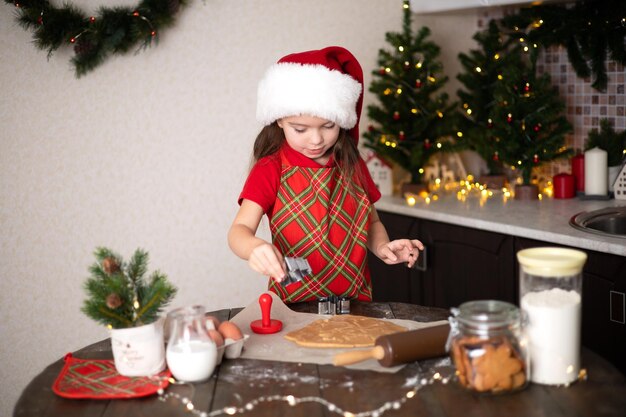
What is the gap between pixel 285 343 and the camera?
1510 millimetres

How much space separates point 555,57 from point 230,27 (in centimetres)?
136

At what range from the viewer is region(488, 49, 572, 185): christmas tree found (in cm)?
281

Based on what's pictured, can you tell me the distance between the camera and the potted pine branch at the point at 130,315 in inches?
52.9

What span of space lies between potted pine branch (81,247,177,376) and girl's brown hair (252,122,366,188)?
0.72 meters

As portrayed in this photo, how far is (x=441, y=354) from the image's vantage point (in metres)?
1.41

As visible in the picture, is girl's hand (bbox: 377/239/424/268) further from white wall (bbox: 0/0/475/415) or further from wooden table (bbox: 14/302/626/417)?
white wall (bbox: 0/0/475/415)

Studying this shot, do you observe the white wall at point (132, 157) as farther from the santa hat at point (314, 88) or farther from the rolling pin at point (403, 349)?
the rolling pin at point (403, 349)

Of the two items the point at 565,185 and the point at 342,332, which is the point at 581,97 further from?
the point at 342,332

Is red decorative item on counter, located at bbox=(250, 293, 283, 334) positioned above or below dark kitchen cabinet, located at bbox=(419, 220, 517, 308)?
above

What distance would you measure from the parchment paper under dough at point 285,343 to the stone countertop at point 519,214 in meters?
0.76

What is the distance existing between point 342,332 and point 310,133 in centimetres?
56

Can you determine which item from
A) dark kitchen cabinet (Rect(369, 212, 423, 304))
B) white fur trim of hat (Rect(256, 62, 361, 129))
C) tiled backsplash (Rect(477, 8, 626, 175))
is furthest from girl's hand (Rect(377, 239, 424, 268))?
tiled backsplash (Rect(477, 8, 626, 175))

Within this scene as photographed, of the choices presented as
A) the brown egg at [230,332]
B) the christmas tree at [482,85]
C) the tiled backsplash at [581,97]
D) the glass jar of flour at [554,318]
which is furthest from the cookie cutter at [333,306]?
the tiled backsplash at [581,97]

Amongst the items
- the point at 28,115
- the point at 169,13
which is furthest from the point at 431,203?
the point at 28,115
